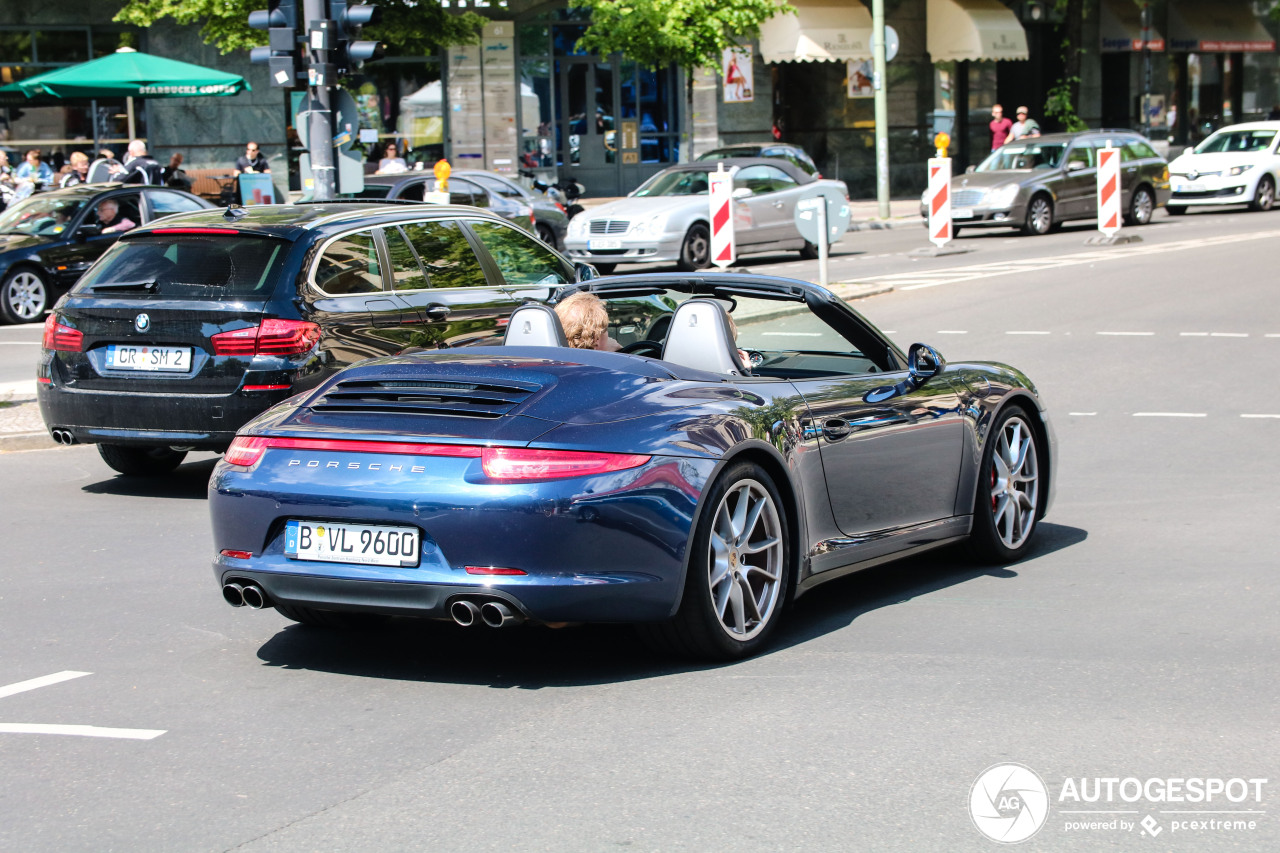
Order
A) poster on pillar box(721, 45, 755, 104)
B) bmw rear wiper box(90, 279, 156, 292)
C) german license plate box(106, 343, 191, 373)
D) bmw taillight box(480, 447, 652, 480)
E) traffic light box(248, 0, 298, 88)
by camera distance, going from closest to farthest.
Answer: bmw taillight box(480, 447, 652, 480) → german license plate box(106, 343, 191, 373) → bmw rear wiper box(90, 279, 156, 292) → traffic light box(248, 0, 298, 88) → poster on pillar box(721, 45, 755, 104)

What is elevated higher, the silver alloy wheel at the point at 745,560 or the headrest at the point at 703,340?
the headrest at the point at 703,340

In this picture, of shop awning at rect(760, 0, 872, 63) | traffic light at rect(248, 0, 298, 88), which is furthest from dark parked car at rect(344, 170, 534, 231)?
shop awning at rect(760, 0, 872, 63)

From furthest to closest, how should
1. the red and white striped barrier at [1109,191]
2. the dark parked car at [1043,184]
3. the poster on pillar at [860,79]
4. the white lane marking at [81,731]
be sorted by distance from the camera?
the poster on pillar at [860,79] < the dark parked car at [1043,184] < the red and white striped barrier at [1109,191] < the white lane marking at [81,731]

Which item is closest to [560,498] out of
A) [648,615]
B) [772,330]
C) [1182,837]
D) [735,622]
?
[648,615]

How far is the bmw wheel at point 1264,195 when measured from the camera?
114 ft

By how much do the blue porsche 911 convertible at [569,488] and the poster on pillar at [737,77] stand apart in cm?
3364

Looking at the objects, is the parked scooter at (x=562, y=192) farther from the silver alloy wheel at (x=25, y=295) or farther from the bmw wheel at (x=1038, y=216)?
the silver alloy wheel at (x=25, y=295)

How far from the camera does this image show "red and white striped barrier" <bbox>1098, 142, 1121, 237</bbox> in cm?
2602

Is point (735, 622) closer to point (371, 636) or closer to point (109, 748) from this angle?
point (371, 636)

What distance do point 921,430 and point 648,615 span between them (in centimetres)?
180

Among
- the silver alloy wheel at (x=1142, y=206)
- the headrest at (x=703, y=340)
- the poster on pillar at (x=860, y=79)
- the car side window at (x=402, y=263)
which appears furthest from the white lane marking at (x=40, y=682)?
the poster on pillar at (x=860, y=79)

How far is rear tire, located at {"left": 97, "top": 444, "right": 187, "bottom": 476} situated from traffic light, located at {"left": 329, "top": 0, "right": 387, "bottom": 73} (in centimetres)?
555

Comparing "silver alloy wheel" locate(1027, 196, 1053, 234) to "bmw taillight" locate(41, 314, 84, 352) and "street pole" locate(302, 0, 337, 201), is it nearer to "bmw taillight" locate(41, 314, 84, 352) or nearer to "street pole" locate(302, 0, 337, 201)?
"street pole" locate(302, 0, 337, 201)

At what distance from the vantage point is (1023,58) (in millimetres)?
43625
